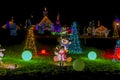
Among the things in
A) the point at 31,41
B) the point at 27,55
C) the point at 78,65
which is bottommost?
the point at 78,65

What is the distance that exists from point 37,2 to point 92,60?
51.1 m

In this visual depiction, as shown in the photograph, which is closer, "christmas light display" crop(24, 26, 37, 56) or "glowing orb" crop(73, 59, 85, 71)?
"glowing orb" crop(73, 59, 85, 71)

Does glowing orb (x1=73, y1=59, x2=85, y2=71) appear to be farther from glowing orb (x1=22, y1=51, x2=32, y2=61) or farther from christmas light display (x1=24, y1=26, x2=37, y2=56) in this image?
christmas light display (x1=24, y1=26, x2=37, y2=56)

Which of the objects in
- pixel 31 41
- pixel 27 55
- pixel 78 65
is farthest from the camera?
pixel 31 41

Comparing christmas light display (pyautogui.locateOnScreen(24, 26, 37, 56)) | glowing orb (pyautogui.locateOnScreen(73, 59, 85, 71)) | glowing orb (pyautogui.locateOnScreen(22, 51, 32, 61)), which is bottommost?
glowing orb (pyautogui.locateOnScreen(73, 59, 85, 71))

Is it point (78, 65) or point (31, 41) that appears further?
point (31, 41)

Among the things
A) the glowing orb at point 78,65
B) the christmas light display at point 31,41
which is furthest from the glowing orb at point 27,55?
the glowing orb at point 78,65

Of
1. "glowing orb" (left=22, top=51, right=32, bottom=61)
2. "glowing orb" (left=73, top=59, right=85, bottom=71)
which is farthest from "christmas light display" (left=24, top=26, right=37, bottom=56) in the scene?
"glowing orb" (left=73, top=59, right=85, bottom=71)

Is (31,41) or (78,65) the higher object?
(31,41)

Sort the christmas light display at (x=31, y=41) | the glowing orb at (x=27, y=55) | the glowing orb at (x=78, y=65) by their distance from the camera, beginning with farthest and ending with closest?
the christmas light display at (x=31, y=41) < the glowing orb at (x=27, y=55) < the glowing orb at (x=78, y=65)

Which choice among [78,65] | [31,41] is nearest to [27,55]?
[31,41]

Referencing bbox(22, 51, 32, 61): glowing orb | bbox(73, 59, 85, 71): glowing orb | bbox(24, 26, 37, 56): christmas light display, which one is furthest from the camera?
bbox(24, 26, 37, 56): christmas light display

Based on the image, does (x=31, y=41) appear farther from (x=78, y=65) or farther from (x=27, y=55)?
(x=78, y=65)

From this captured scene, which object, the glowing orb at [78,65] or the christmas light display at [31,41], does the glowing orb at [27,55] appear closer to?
the christmas light display at [31,41]
